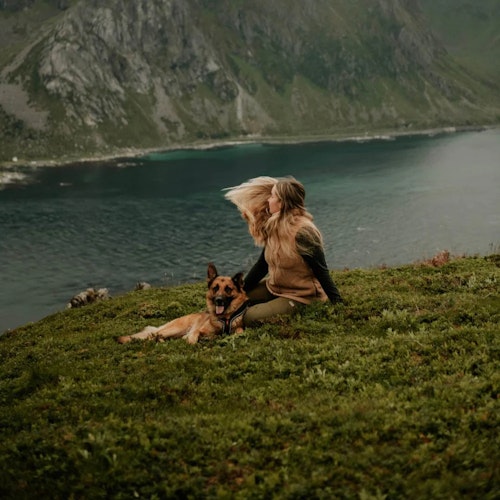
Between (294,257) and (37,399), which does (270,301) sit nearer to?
(294,257)

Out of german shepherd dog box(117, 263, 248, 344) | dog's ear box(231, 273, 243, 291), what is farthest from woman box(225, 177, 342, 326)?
dog's ear box(231, 273, 243, 291)

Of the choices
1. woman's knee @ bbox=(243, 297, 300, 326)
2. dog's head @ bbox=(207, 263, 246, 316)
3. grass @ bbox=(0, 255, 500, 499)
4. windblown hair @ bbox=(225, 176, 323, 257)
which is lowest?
grass @ bbox=(0, 255, 500, 499)

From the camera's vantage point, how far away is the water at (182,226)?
86.0 m

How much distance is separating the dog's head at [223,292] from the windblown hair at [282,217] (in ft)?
4.55

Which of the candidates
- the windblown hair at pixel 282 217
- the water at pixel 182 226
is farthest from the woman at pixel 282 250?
the water at pixel 182 226

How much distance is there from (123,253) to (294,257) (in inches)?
3522

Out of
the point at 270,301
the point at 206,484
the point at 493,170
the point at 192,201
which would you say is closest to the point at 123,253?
the point at 192,201

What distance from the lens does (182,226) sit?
119375 mm

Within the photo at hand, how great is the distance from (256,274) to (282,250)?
1519 millimetres

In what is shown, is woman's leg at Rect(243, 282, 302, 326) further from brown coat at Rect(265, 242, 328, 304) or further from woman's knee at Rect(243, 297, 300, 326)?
brown coat at Rect(265, 242, 328, 304)

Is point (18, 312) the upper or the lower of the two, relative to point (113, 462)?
lower

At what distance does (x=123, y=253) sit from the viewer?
3937 inches

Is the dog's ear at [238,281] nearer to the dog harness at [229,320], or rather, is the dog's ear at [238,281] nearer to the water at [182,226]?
the dog harness at [229,320]

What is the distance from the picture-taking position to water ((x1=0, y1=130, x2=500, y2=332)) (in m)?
86.0
